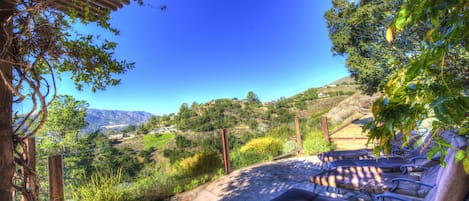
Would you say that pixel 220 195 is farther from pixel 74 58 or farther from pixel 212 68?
pixel 212 68

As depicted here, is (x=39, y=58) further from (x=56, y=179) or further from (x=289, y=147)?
(x=289, y=147)

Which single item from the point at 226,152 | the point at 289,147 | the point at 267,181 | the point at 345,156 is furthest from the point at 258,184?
the point at 289,147

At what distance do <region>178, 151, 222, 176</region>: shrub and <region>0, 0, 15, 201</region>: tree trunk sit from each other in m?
3.84

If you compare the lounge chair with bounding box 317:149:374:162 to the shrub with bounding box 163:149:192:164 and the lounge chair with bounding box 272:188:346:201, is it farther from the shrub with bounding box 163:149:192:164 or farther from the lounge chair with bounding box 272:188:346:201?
the shrub with bounding box 163:149:192:164

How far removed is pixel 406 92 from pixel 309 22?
11.5m

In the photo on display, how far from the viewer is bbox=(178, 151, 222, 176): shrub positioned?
4832 millimetres

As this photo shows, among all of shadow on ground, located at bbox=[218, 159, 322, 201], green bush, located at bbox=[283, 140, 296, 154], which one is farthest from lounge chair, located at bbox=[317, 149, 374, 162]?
green bush, located at bbox=[283, 140, 296, 154]

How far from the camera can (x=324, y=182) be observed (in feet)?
9.64

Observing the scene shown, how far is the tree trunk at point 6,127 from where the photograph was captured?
1.12 metres

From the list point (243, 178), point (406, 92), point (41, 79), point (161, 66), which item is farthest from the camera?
point (161, 66)

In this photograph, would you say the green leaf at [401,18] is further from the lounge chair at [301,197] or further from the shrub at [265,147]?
the shrub at [265,147]

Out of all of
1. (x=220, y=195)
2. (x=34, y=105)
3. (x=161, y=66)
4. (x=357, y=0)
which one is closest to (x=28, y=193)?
(x=34, y=105)

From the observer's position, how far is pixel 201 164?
4930 millimetres

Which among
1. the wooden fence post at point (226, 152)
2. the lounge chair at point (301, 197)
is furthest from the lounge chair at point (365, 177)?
the wooden fence post at point (226, 152)
